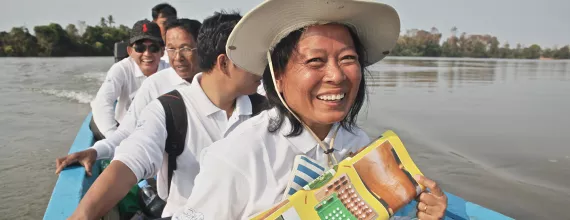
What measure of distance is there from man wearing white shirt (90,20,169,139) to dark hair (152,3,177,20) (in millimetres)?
1031

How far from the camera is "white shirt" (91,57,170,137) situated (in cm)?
425

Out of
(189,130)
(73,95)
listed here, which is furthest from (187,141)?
(73,95)

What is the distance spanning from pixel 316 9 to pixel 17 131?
30.5ft

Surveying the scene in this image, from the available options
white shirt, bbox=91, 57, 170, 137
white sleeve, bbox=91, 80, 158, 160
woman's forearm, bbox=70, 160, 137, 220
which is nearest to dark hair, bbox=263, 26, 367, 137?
woman's forearm, bbox=70, 160, 137, 220

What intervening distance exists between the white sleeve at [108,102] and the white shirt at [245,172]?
3.01 m

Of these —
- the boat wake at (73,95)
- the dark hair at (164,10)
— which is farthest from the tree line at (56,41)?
the dark hair at (164,10)

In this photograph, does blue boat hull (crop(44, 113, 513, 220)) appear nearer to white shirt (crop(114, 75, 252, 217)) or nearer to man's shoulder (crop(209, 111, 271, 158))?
white shirt (crop(114, 75, 252, 217))

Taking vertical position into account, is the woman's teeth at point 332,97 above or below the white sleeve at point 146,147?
above

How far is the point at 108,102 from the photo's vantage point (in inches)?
170

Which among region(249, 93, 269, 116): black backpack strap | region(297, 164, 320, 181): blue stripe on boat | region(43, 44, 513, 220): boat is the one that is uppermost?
region(249, 93, 269, 116): black backpack strap

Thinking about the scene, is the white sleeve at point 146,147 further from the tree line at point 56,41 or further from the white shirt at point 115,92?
the tree line at point 56,41

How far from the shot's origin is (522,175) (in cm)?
549

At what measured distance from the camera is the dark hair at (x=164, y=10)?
18.0ft

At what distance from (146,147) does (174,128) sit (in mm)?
190
